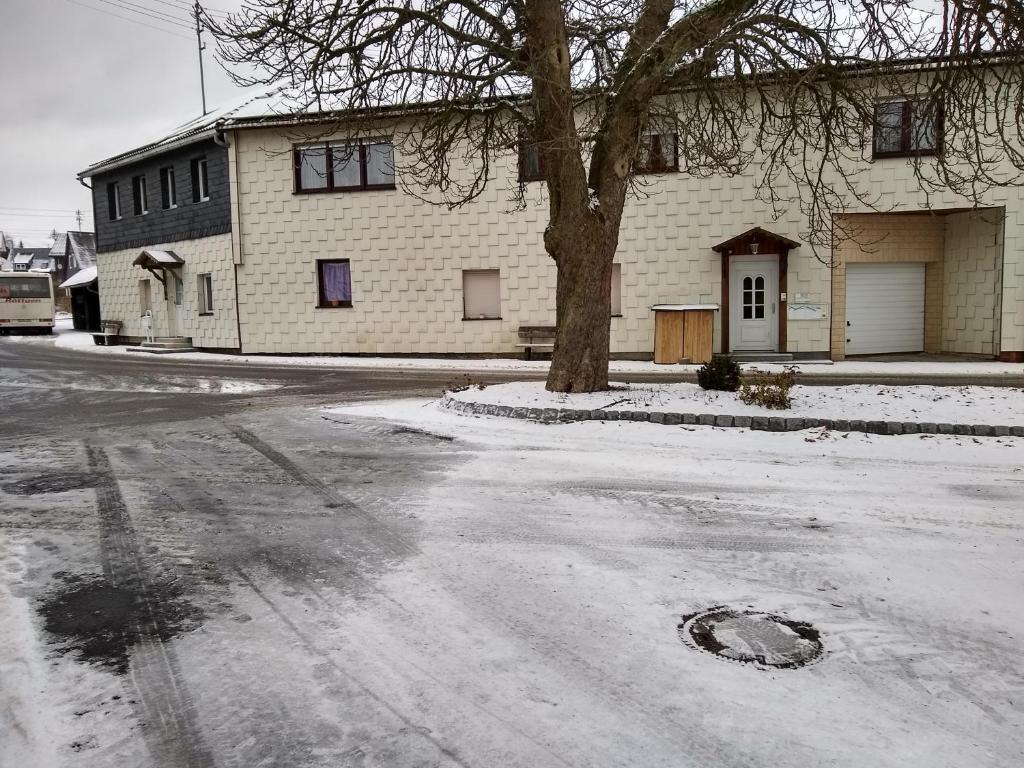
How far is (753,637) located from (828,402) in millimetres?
6454

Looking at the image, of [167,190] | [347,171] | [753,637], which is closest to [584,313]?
[753,637]

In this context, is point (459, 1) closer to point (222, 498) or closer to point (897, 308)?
point (222, 498)

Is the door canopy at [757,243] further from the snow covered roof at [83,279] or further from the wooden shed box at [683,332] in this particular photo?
the snow covered roof at [83,279]

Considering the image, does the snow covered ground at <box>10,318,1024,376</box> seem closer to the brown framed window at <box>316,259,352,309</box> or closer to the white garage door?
the brown framed window at <box>316,259,352,309</box>

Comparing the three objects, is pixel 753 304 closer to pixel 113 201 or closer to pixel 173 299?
pixel 173 299

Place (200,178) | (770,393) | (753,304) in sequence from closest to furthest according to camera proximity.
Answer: (770,393), (753,304), (200,178)

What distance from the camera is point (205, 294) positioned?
23.7 metres

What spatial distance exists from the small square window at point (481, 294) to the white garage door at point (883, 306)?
28.7 feet

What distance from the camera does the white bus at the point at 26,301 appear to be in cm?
3706

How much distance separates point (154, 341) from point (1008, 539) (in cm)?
2519

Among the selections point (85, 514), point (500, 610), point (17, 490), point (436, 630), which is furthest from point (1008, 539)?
point (17, 490)

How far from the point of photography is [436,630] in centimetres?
355

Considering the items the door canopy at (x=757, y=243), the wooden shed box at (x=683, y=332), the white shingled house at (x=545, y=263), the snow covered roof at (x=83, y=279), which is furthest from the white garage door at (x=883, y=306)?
the snow covered roof at (x=83, y=279)

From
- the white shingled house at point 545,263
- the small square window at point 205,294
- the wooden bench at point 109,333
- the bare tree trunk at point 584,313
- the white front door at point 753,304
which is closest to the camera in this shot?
the bare tree trunk at point 584,313
